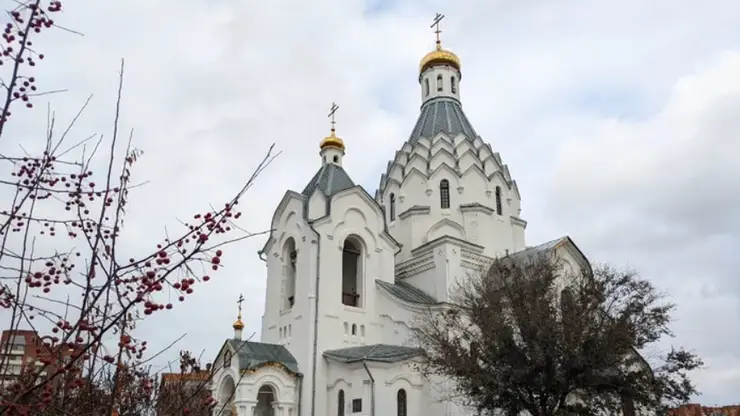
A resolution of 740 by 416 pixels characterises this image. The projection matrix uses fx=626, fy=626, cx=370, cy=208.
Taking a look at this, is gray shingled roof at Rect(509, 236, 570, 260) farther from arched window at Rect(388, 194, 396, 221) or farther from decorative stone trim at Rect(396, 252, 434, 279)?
arched window at Rect(388, 194, 396, 221)

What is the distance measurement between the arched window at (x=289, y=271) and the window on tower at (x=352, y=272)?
206 cm

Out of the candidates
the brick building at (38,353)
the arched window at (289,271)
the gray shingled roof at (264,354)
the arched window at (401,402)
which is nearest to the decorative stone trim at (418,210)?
the arched window at (289,271)

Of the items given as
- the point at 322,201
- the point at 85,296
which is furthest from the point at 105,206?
the point at 322,201

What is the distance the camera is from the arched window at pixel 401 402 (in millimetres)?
21469

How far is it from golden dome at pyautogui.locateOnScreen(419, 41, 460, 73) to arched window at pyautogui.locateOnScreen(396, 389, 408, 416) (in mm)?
19075

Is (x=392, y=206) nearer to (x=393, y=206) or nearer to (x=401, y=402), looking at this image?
(x=393, y=206)

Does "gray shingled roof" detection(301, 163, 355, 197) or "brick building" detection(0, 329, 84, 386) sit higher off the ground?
"gray shingled roof" detection(301, 163, 355, 197)

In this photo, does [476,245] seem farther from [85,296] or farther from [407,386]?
[85,296]

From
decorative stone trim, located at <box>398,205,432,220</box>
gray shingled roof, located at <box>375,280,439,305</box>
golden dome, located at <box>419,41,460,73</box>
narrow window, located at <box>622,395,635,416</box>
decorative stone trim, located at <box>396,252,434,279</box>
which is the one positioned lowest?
narrow window, located at <box>622,395,635,416</box>

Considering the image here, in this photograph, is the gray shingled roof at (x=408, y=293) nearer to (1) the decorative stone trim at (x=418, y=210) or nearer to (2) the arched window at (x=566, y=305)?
(1) the decorative stone trim at (x=418, y=210)

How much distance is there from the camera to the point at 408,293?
25094 millimetres

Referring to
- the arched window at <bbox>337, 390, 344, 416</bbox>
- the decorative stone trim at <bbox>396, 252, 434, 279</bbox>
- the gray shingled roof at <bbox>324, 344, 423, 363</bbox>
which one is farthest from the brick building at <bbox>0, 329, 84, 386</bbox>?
the decorative stone trim at <bbox>396, 252, 434, 279</bbox>

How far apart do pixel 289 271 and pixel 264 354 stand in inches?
174

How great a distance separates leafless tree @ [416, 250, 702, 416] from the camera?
17438mm
